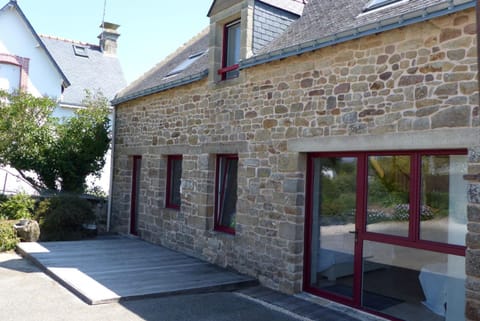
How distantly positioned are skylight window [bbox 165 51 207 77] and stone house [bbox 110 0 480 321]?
0.85 meters

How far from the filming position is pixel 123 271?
7.61m

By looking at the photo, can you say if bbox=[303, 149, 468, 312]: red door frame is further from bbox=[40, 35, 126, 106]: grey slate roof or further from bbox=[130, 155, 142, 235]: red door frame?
bbox=[40, 35, 126, 106]: grey slate roof

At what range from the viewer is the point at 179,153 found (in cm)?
970

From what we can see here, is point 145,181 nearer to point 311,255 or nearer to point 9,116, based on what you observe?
point 9,116

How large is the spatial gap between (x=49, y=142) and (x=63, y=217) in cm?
268

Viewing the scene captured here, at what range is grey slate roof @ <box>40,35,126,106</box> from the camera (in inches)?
753

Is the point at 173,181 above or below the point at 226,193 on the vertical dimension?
above

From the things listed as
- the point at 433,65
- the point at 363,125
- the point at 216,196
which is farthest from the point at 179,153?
the point at 433,65

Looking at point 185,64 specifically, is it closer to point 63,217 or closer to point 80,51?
point 63,217

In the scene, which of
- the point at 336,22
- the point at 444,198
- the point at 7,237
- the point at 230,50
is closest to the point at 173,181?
the point at 230,50

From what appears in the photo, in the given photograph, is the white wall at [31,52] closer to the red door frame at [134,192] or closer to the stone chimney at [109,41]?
the stone chimney at [109,41]

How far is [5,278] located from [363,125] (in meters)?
6.12

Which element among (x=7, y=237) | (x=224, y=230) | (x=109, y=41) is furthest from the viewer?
(x=109, y=41)

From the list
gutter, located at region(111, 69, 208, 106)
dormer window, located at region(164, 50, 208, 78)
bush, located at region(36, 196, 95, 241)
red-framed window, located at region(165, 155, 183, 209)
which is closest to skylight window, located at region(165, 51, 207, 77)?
dormer window, located at region(164, 50, 208, 78)
